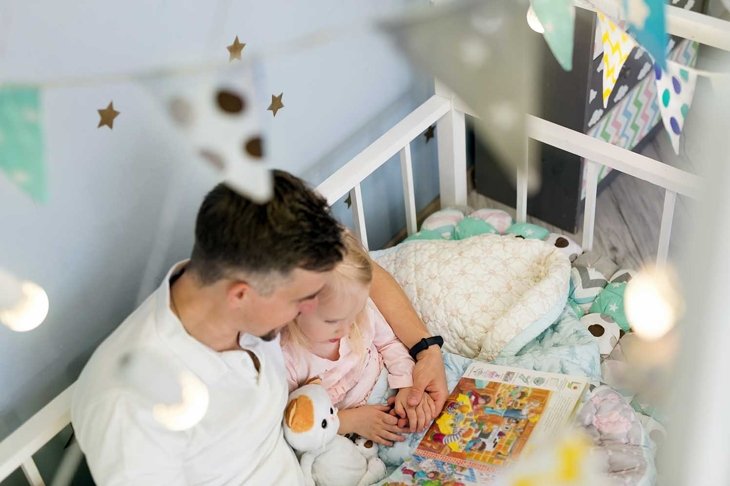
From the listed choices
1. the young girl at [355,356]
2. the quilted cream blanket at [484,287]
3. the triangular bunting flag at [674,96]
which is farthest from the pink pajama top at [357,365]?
the triangular bunting flag at [674,96]

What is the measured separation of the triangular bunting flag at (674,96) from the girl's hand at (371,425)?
57cm

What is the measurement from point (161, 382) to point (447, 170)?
758 mm

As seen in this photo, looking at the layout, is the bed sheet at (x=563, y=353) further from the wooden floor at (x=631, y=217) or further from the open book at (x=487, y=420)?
the wooden floor at (x=631, y=217)

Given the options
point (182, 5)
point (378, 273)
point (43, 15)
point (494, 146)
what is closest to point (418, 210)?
point (378, 273)

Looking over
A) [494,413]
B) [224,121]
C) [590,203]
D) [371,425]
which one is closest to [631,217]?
[590,203]

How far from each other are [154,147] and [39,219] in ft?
0.54

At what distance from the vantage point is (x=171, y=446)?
1.01m

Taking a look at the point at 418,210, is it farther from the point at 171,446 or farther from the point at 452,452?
the point at 171,446

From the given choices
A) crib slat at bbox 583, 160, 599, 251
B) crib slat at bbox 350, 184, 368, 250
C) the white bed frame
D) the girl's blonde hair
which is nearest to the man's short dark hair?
the girl's blonde hair

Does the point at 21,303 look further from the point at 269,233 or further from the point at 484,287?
the point at 484,287

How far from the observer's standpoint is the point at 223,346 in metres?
1.05

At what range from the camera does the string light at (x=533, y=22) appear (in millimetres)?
623

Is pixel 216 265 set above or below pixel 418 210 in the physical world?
above

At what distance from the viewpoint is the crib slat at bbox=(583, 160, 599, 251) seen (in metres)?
1.37
